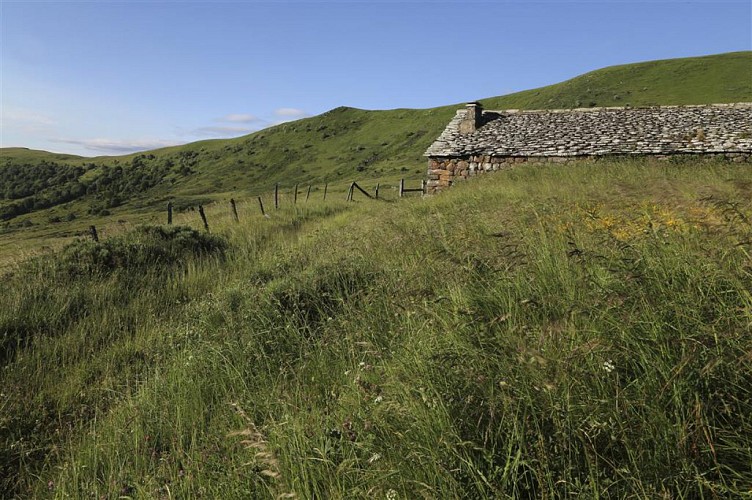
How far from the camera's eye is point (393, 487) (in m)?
1.62

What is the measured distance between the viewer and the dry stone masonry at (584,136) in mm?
19141

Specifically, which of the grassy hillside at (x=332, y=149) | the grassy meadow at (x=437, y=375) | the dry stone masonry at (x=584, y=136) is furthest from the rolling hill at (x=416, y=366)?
the grassy hillside at (x=332, y=149)

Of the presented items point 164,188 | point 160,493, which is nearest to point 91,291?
point 160,493

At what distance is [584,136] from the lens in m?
21.6

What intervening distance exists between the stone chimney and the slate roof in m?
0.41

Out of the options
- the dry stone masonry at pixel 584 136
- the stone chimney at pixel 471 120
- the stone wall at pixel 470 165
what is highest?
the stone chimney at pixel 471 120

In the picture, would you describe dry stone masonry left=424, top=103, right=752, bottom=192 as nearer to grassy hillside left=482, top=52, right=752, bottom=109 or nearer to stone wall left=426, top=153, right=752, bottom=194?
stone wall left=426, top=153, right=752, bottom=194

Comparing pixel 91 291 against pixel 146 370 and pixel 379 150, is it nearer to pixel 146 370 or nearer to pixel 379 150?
pixel 146 370

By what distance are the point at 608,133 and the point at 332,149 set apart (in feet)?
222

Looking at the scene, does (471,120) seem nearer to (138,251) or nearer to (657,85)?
(138,251)

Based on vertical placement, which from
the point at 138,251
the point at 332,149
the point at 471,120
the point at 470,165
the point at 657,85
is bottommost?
the point at 138,251

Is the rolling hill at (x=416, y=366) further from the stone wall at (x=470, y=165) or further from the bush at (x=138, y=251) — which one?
the stone wall at (x=470, y=165)

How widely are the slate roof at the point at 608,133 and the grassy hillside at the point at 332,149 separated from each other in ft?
69.7

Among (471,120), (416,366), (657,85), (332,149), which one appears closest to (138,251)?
(416,366)
